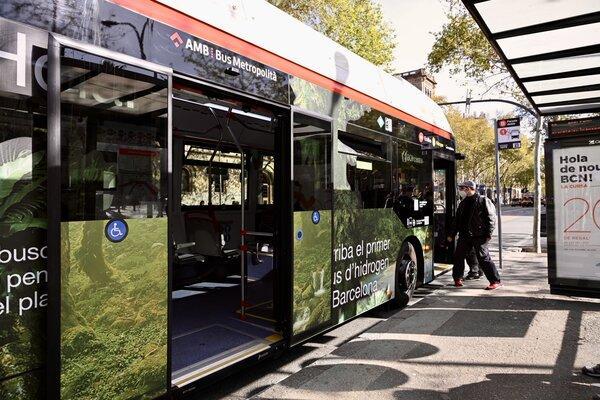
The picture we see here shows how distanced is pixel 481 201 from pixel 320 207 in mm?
4214

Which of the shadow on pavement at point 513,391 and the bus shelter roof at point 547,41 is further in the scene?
the bus shelter roof at point 547,41

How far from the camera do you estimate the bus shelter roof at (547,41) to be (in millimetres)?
3799

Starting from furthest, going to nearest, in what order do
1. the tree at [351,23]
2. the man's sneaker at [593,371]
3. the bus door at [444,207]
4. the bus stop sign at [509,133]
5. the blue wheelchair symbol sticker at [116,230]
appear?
the tree at [351,23], the bus stop sign at [509,133], the bus door at [444,207], the man's sneaker at [593,371], the blue wheelchair symbol sticker at [116,230]

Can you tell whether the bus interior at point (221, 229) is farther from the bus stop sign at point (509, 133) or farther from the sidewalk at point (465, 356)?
the bus stop sign at point (509, 133)

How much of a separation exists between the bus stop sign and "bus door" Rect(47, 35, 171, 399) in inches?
346

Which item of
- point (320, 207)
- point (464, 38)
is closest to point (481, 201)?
point (320, 207)

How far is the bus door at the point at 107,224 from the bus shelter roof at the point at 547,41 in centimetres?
280

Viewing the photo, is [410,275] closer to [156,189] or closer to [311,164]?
[311,164]

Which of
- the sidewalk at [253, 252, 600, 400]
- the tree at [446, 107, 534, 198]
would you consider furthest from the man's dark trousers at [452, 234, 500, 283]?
the tree at [446, 107, 534, 198]

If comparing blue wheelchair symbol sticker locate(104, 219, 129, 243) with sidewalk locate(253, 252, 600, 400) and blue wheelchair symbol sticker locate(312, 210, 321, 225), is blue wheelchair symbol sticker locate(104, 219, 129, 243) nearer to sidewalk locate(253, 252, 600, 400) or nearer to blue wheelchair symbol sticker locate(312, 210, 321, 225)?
sidewalk locate(253, 252, 600, 400)

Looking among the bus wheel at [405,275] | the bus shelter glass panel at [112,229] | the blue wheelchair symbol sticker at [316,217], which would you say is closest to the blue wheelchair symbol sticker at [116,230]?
the bus shelter glass panel at [112,229]

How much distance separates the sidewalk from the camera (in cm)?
359

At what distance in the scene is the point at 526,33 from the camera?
4254 mm

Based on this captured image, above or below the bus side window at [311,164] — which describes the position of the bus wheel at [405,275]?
below
